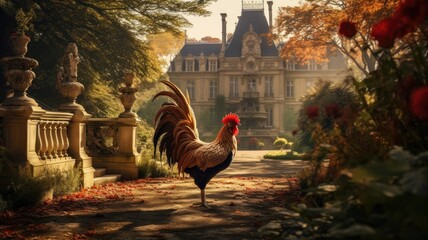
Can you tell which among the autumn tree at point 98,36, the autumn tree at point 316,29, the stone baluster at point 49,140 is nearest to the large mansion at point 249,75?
the autumn tree at point 316,29

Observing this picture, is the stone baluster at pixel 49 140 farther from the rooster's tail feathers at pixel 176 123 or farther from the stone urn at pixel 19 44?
the rooster's tail feathers at pixel 176 123

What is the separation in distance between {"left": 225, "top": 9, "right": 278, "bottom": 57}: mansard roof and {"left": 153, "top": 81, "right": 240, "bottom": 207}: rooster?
50078 millimetres

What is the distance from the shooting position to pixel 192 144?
732 cm

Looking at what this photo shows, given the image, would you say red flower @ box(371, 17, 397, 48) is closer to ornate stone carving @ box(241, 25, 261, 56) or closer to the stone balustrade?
the stone balustrade

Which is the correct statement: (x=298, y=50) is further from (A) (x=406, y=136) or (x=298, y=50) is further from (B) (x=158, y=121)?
(A) (x=406, y=136)

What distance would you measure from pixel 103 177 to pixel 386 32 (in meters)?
8.97

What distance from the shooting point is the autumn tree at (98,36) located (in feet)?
47.0

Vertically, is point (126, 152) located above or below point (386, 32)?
below

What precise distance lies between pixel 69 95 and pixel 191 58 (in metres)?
50.1

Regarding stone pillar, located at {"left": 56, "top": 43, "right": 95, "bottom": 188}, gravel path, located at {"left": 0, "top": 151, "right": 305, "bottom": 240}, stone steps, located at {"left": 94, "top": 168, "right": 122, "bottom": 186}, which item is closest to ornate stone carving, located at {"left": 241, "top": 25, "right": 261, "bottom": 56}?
stone steps, located at {"left": 94, "top": 168, "right": 122, "bottom": 186}

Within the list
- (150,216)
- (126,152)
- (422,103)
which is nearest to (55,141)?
(126,152)

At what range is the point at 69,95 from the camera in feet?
33.6

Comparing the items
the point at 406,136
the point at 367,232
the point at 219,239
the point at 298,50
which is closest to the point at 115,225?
the point at 219,239

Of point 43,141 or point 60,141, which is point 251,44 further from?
point 43,141
